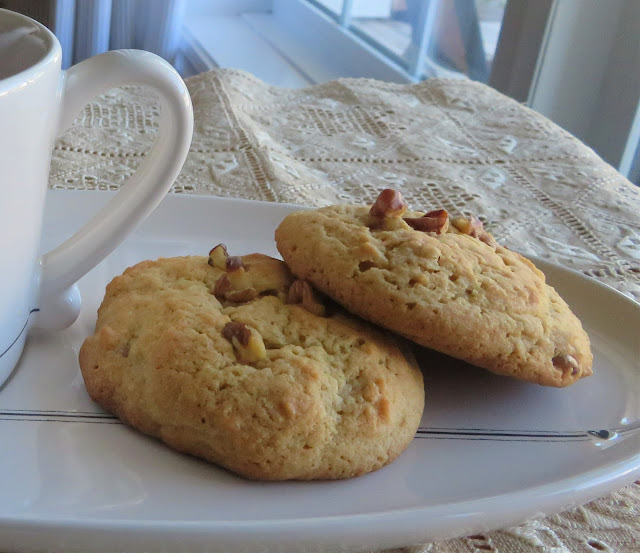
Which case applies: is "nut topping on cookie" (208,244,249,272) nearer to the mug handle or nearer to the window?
the mug handle

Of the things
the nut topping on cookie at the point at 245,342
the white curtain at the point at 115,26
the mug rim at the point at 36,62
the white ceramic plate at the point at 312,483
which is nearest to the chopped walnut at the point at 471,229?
the white ceramic plate at the point at 312,483

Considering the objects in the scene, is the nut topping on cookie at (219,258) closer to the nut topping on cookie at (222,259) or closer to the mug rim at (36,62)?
the nut topping on cookie at (222,259)

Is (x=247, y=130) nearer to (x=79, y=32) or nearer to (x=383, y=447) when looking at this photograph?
(x=383, y=447)

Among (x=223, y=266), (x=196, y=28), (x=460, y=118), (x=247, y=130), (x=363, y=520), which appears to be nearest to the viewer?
(x=363, y=520)

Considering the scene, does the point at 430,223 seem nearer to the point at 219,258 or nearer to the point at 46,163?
the point at 219,258

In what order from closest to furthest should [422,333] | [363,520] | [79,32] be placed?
[363,520] < [422,333] < [79,32]

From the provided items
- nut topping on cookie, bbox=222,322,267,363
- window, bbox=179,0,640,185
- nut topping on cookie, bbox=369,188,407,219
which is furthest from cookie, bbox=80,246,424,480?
window, bbox=179,0,640,185

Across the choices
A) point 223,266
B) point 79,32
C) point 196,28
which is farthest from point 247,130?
point 196,28
